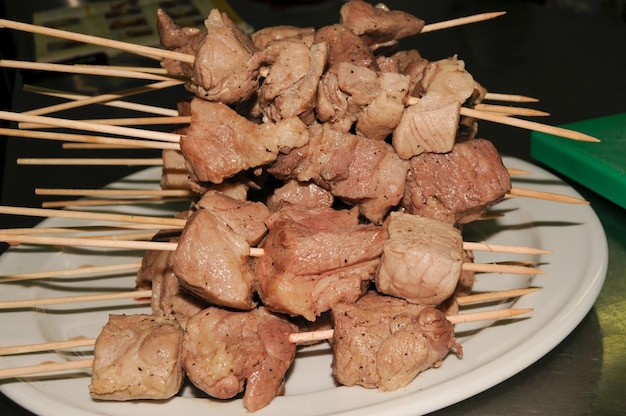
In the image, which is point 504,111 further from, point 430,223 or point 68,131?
point 68,131

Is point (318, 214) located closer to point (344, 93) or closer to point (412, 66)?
point (344, 93)

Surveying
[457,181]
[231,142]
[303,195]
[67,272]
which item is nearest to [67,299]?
[67,272]

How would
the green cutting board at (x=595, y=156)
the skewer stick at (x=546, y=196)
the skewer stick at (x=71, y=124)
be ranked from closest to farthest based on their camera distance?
1. the skewer stick at (x=71, y=124)
2. the skewer stick at (x=546, y=196)
3. the green cutting board at (x=595, y=156)

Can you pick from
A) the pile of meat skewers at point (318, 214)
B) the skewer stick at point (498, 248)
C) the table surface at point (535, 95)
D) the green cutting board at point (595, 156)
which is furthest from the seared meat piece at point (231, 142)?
the green cutting board at point (595, 156)

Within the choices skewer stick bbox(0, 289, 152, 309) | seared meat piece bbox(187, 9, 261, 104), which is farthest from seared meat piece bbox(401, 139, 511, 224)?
skewer stick bbox(0, 289, 152, 309)

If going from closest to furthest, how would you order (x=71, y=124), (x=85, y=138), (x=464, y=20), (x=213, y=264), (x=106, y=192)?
(x=71, y=124)
(x=213, y=264)
(x=85, y=138)
(x=464, y=20)
(x=106, y=192)

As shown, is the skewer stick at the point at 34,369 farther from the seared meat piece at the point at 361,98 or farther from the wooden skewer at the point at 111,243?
the seared meat piece at the point at 361,98
